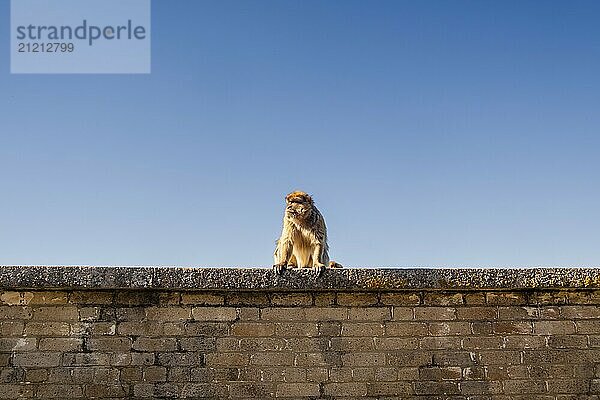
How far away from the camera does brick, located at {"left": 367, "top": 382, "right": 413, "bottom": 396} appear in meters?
5.49

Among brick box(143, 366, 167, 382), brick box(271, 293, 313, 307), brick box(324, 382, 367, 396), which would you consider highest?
brick box(271, 293, 313, 307)

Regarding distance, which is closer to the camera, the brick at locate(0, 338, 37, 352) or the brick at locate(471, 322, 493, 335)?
the brick at locate(0, 338, 37, 352)

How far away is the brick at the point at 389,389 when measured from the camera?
18.0 feet

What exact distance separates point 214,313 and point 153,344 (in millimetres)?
509

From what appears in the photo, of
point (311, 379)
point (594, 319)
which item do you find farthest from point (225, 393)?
point (594, 319)

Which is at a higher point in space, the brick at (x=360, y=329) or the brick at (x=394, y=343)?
the brick at (x=360, y=329)

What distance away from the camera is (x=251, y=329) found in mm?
5547

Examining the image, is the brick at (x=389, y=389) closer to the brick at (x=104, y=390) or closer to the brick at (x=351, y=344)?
the brick at (x=351, y=344)

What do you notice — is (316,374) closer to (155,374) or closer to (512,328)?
(155,374)

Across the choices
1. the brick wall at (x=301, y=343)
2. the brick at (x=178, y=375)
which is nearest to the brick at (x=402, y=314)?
the brick wall at (x=301, y=343)

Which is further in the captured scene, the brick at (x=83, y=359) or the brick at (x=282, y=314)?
the brick at (x=282, y=314)

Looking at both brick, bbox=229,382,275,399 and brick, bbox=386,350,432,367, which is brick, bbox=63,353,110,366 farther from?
brick, bbox=386,350,432,367

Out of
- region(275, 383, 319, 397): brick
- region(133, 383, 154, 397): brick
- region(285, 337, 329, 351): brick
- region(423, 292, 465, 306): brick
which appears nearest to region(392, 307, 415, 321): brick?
region(423, 292, 465, 306): brick

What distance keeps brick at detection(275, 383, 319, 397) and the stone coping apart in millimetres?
720
